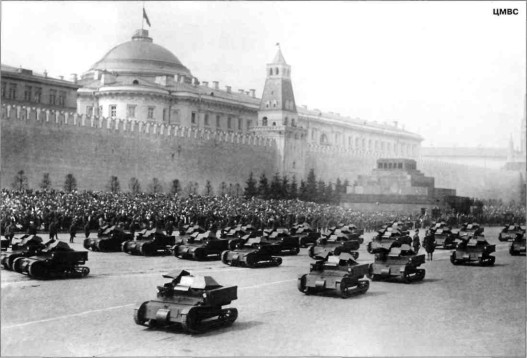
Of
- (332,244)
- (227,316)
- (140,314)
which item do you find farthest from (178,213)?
(140,314)

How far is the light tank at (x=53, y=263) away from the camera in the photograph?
1161 centimetres

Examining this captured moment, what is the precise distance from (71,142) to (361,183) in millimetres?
14709

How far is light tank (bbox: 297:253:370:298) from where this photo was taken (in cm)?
1152

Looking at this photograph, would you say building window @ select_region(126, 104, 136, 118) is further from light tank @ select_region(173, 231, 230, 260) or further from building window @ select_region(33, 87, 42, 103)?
light tank @ select_region(173, 231, 230, 260)

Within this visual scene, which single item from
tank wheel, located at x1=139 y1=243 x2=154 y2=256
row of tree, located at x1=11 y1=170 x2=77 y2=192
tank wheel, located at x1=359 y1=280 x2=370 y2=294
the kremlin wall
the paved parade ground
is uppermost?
the kremlin wall

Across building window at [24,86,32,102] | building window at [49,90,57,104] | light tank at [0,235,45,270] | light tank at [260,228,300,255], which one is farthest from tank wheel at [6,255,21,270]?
building window at [49,90,57,104]

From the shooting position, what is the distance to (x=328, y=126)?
55.1 meters

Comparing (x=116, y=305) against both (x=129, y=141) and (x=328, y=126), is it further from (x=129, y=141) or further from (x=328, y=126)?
(x=328, y=126)

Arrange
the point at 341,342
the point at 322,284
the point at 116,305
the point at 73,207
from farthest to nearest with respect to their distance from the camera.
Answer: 1. the point at 73,207
2. the point at 322,284
3. the point at 116,305
4. the point at 341,342

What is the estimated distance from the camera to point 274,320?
9.52 meters

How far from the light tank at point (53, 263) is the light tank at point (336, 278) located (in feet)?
13.2

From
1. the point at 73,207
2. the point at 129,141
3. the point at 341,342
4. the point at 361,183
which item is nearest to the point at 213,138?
the point at 129,141

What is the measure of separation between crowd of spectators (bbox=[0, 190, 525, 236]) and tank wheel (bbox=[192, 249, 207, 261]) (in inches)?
188

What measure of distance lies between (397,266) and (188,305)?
623 centimetres
